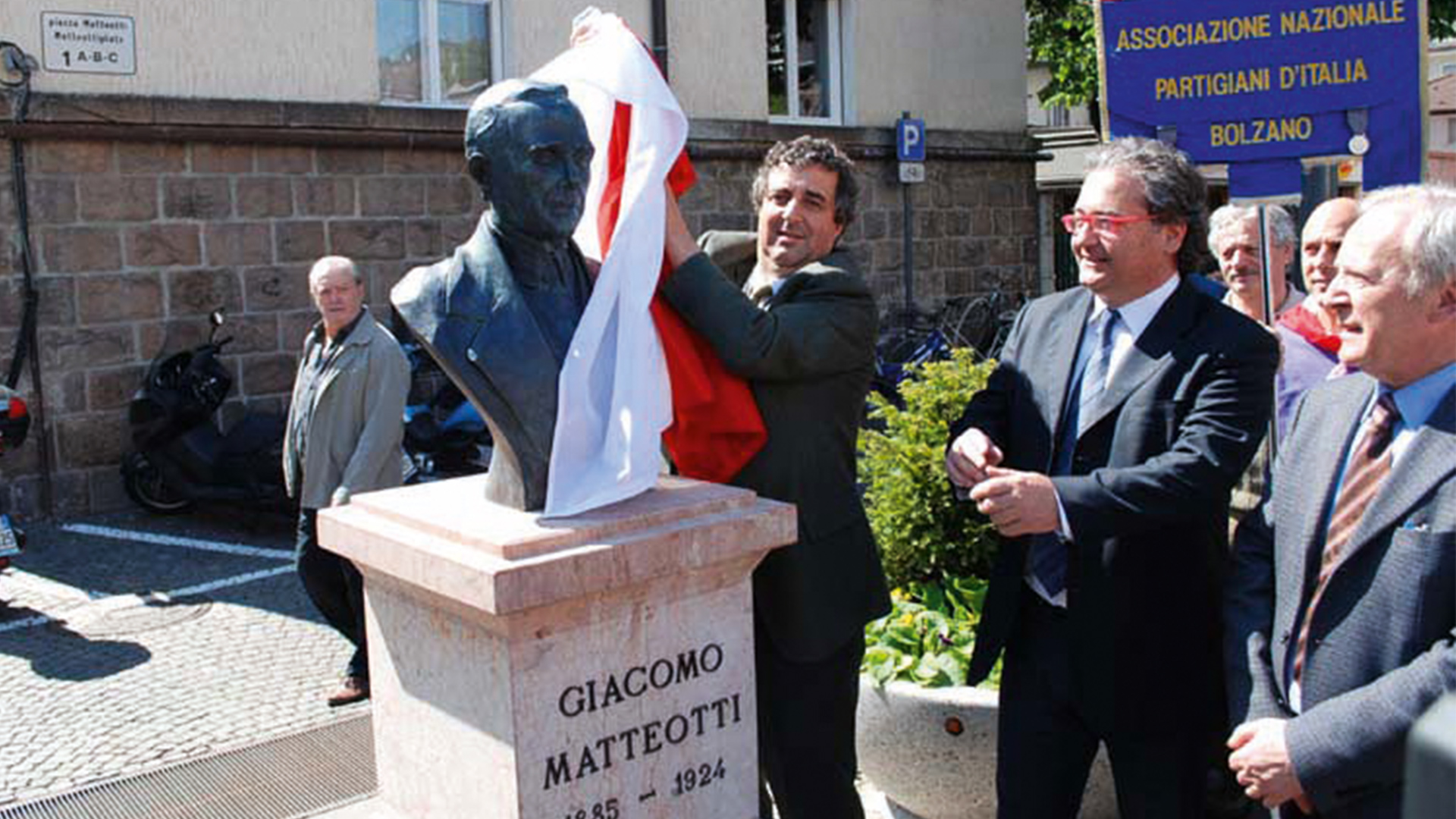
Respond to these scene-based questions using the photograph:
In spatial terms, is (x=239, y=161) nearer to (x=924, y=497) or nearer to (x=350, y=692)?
(x=350, y=692)

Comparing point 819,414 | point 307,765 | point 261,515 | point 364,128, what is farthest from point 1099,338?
point 364,128

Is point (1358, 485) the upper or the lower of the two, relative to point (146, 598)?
upper

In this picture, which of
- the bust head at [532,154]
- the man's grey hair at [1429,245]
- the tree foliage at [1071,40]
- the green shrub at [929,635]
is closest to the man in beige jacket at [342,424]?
the green shrub at [929,635]

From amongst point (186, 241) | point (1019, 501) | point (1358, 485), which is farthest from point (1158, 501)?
point (186, 241)

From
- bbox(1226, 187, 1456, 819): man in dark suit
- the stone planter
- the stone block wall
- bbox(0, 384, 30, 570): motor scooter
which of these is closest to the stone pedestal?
bbox(1226, 187, 1456, 819): man in dark suit

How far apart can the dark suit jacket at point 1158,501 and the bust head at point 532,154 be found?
1090mm

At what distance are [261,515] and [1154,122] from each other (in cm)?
579

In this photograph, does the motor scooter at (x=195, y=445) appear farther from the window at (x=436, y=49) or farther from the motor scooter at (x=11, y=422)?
the window at (x=436, y=49)

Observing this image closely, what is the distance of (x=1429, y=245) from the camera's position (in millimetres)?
2121

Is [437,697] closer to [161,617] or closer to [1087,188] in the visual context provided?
[1087,188]

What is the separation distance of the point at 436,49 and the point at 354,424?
589cm

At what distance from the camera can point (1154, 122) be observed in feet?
16.6

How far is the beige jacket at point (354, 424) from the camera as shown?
4855 mm

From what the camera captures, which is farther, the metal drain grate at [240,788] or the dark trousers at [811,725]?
the metal drain grate at [240,788]
